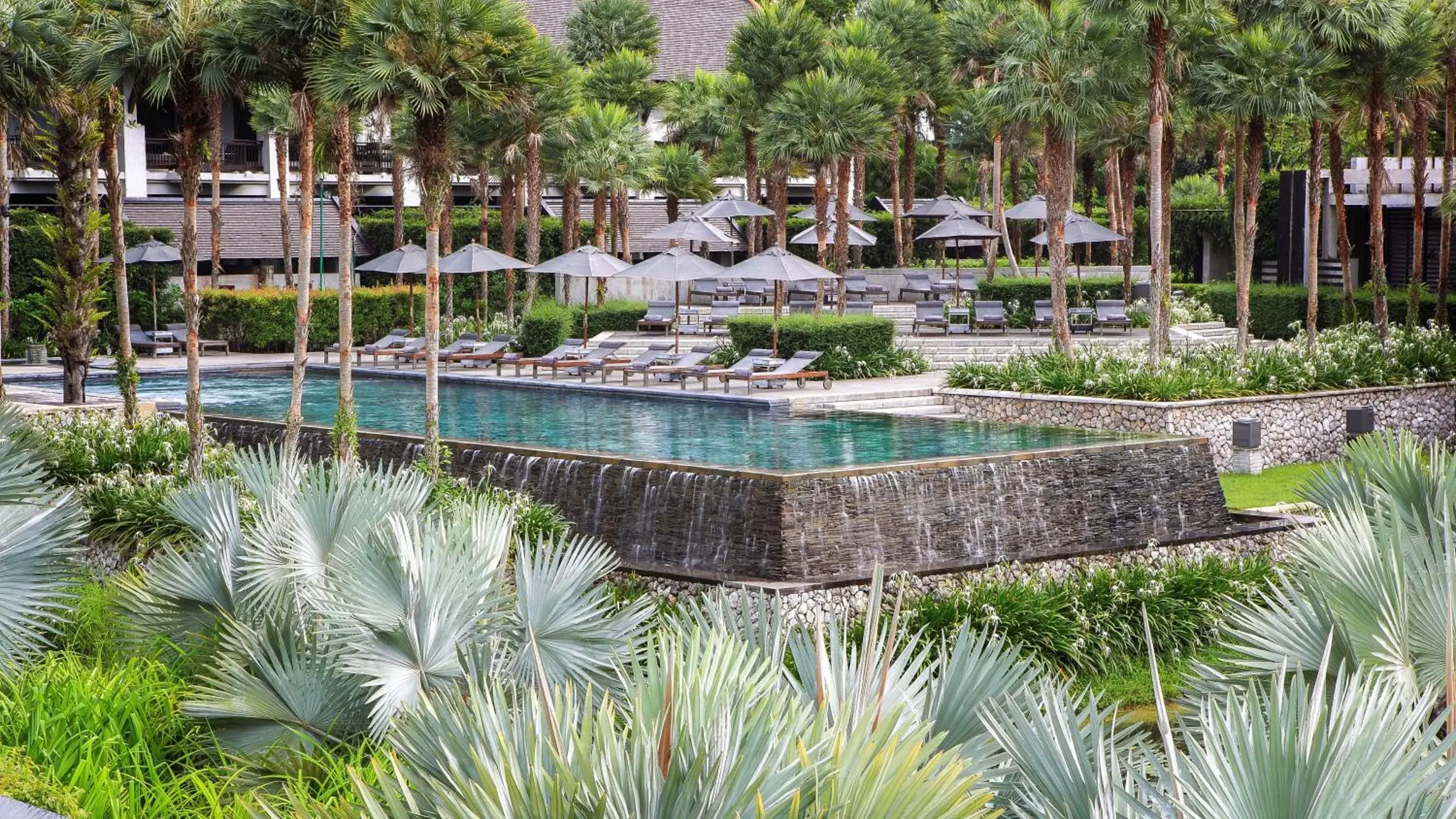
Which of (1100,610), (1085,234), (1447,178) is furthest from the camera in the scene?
(1085,234)

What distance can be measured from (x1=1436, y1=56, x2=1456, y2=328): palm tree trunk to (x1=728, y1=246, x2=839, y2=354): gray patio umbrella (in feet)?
33.4

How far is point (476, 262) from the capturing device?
30062mm

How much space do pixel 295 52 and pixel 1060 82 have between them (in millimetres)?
12930

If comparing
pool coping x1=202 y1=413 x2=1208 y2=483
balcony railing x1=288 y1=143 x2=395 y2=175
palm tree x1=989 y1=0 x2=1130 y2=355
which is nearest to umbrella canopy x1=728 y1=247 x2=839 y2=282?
palm tree x1=989 y1=0 x2=1130 y2=355

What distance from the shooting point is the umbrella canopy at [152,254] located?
31.7 m

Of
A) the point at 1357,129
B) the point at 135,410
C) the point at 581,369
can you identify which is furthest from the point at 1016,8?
the point at 135,410

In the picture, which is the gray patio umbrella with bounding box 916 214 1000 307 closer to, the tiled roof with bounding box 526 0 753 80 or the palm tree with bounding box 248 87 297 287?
the palm tree with bounding box 248 87 297 287

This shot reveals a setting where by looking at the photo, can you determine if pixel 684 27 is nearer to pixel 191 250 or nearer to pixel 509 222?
pixel 509 222

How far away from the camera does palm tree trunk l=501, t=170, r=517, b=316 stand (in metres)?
33.8

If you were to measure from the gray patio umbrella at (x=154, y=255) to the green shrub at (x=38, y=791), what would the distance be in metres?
27.0

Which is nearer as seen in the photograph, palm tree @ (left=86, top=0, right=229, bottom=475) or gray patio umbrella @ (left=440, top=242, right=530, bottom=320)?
palm tree @ (left=86, top=0, right=229, bottom=475)

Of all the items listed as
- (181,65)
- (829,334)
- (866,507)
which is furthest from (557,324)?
(866,507)

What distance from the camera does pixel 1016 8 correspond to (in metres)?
30.6

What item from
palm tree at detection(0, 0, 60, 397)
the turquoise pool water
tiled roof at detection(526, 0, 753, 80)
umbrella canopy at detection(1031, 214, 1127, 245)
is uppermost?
tiled roof at detection(526, 0, 753, 80)
